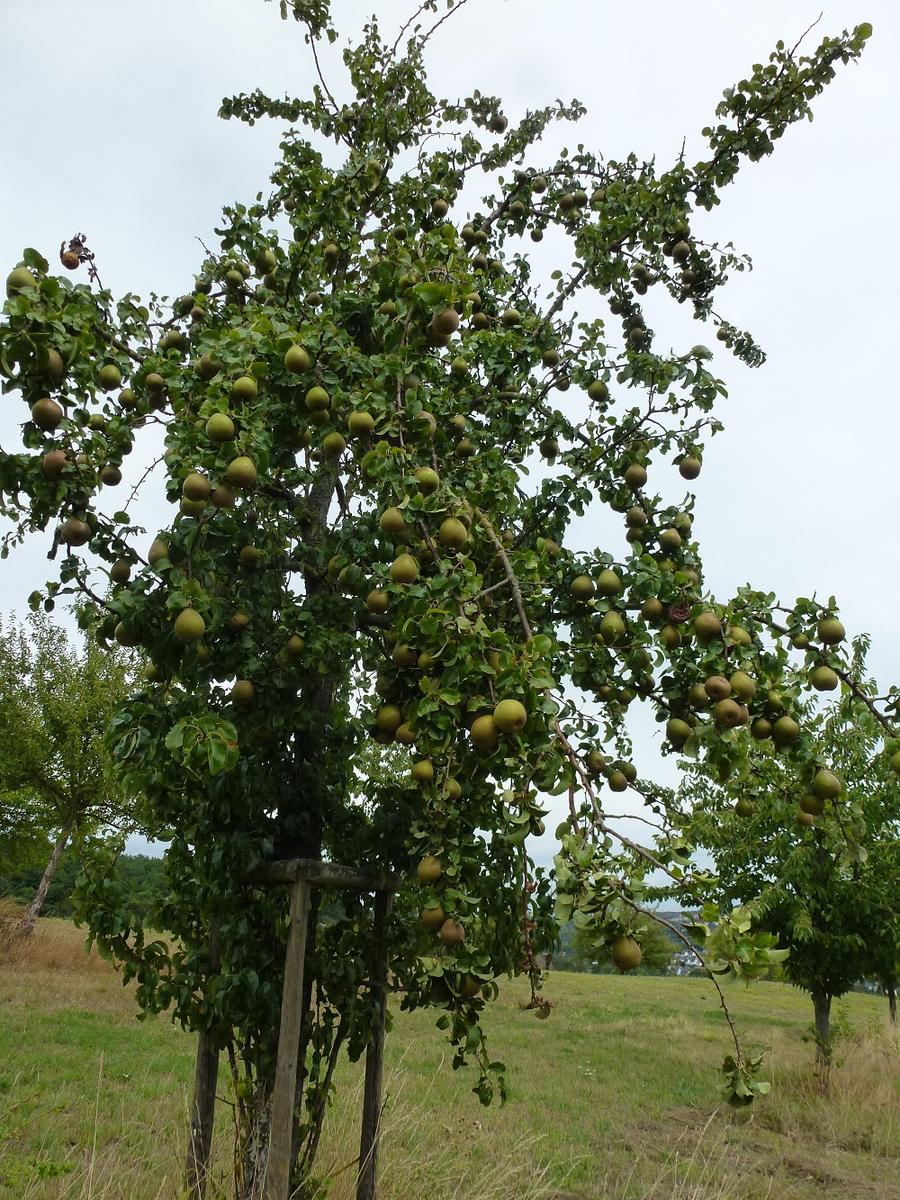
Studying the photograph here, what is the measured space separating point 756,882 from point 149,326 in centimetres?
886

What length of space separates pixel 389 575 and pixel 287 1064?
182cm

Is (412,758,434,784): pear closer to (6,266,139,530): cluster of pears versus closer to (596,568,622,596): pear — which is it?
(596,568,622,596): pear

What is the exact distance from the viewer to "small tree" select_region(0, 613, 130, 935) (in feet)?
46.7

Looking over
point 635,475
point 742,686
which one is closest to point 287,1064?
point 742,686

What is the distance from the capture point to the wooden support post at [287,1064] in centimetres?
288

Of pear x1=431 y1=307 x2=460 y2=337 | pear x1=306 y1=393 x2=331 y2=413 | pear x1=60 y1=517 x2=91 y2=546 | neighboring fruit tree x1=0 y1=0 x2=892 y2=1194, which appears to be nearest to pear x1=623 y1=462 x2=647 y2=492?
neighboring fruit tree x1=0 y1=0 x2=892 y2=1194

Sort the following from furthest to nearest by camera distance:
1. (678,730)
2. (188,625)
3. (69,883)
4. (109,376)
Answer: (69,883)
(678,730)
(109,376)
(188,625)

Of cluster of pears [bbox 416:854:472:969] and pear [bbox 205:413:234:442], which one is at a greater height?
pear [bbox 205:413:234:442]

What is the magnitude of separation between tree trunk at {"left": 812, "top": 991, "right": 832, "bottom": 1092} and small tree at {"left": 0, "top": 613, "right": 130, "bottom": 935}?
1092 centimetres

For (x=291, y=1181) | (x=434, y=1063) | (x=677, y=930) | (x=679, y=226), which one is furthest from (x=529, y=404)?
(x=434, y=1063)

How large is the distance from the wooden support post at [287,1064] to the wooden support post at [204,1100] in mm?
499

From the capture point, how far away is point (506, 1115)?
715 cm

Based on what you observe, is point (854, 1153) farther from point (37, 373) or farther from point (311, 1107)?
point (37, 373)

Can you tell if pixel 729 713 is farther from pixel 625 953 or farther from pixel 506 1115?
pixel 506 1115
